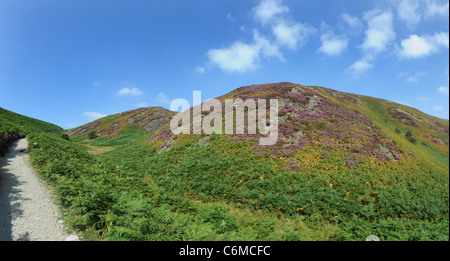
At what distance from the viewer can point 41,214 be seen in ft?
26.1

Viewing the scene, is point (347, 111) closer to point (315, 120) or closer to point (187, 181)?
point (315, 120)

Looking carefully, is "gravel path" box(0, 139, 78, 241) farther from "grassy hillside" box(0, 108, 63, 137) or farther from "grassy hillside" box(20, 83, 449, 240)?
"grassy hillside" box(0, 108, 63, 137)

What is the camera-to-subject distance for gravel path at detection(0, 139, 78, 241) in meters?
6.70

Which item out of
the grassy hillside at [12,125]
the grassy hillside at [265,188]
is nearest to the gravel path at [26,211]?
the grassy hillside at [265,188]

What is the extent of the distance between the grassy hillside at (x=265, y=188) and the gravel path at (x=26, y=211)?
0.60 metres

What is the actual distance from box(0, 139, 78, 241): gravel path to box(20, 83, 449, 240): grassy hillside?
60 centimetres

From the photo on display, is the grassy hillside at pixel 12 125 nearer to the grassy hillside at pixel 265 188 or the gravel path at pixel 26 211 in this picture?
the grassy hillside at pixel 265 188

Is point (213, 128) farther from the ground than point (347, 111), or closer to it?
closer to it

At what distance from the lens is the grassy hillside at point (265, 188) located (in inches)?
340

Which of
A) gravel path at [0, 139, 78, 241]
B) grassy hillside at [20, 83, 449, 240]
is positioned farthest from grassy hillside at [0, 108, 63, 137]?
gravel path at [0, 139, 78, 241]

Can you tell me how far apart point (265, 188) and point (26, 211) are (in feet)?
47.1

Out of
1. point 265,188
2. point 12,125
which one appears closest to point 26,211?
point 265,188

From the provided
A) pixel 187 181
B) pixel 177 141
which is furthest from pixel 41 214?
pixel 177 141
